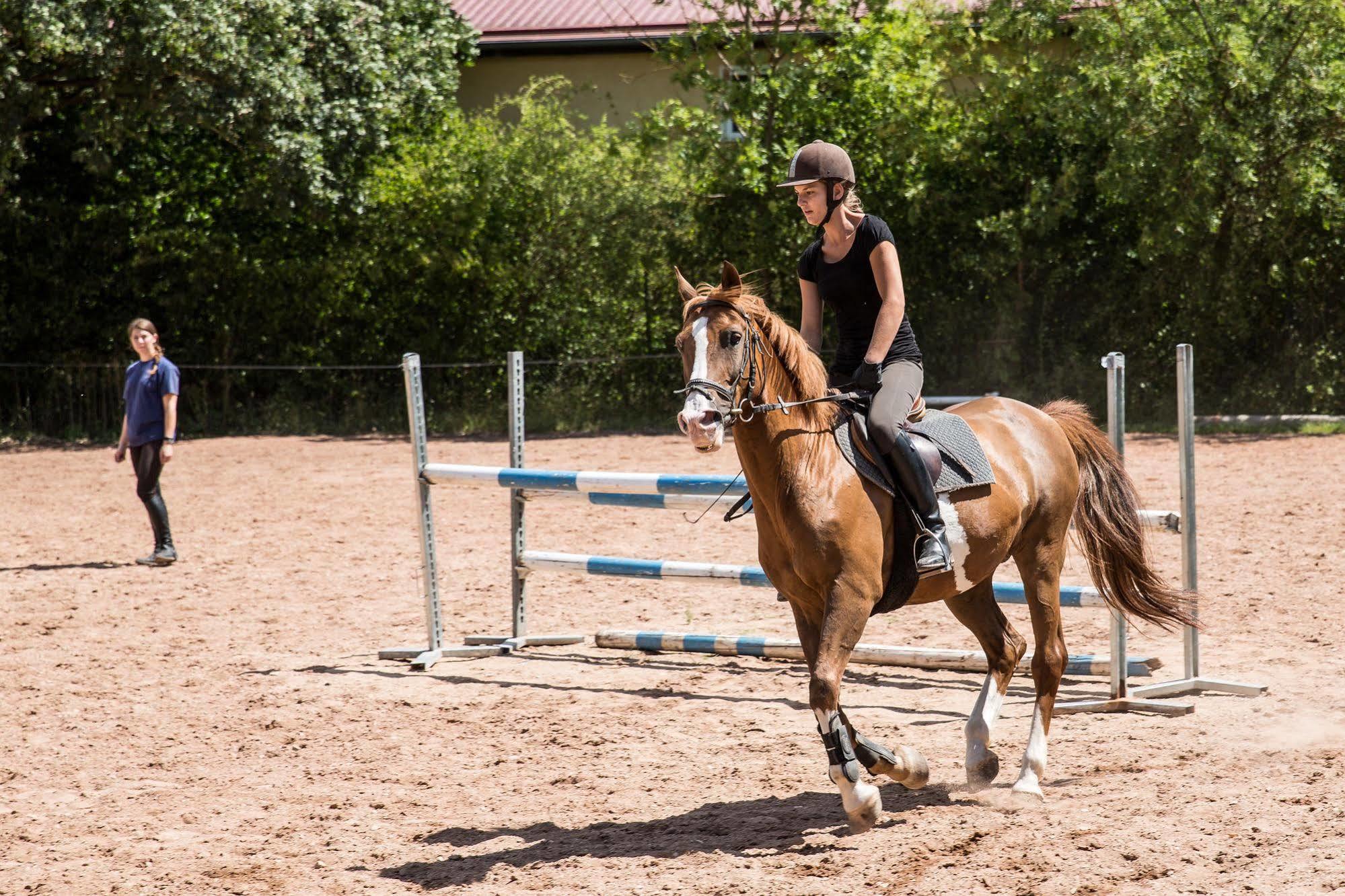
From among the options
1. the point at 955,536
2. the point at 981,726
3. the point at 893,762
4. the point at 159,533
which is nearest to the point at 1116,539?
the point at 955,536

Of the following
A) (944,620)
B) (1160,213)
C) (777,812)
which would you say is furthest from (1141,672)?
(1160,213)

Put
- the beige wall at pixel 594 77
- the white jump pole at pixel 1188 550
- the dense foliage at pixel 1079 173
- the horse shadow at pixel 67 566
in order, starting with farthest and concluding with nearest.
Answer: the beige wall at pixel 594 77
the dense foliage at pixel 1079 173
the horse shadow at pixel 67 566
the white jump pole at pixel 1188 550

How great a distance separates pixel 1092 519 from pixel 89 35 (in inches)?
597

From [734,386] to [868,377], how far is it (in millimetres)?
692

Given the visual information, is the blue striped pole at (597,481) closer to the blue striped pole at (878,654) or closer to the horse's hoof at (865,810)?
the blue striped pole at (878,654)

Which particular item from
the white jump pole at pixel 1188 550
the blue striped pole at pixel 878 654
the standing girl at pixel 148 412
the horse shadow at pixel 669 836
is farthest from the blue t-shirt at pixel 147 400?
the white jump pole at pixel 1188 550

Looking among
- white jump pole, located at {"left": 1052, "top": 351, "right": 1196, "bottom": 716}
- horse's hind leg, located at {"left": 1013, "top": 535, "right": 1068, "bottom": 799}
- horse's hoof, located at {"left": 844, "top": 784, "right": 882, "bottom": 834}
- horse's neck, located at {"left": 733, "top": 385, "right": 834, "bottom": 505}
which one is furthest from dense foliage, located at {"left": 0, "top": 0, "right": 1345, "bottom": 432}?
horse's hoof, located at {"left": 844, "top": 784, "right": 882, "bottom": 834}

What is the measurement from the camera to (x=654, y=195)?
20.0 meters

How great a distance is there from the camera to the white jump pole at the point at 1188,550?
247 inches

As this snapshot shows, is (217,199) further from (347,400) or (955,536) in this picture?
(955,536)

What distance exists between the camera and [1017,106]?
18.6 m

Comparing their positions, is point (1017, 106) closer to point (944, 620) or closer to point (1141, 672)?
point (944, 620)

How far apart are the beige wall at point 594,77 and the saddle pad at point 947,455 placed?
67.2 feet

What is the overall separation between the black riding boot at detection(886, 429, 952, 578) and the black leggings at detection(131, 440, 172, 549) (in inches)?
294
